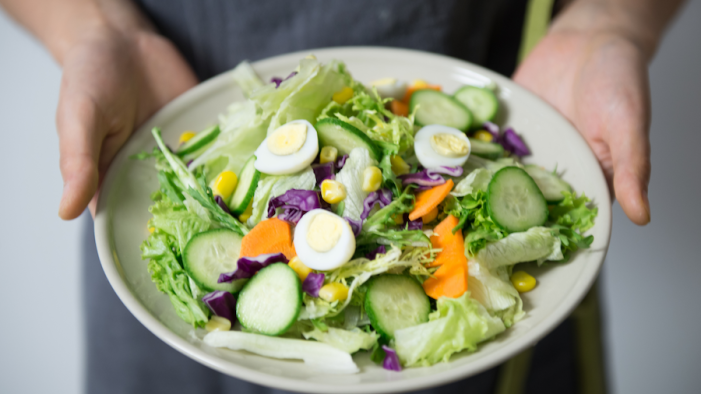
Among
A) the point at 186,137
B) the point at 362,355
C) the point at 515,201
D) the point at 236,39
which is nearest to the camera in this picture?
the point at 362,355

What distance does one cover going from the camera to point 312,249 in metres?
2.12

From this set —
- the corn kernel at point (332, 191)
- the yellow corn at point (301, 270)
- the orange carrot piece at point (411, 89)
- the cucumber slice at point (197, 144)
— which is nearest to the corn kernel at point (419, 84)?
the orange carrot piece at point (411, 89)

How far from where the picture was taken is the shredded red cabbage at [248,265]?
207 cm

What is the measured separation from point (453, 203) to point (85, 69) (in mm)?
2202

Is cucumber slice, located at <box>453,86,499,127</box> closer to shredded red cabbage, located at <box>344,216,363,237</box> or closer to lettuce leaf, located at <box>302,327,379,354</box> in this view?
shredded red cabbage, located at <box>344,216,363,237</box>

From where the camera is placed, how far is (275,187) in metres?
2.43

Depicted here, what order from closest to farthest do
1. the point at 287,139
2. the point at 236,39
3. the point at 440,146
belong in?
the point at 287,139 < the point at 440,146 < the point at 236,39

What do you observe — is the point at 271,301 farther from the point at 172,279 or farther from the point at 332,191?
the point at 332,191

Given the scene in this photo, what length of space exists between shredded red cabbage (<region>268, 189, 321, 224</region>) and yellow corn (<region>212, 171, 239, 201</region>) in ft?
1.00

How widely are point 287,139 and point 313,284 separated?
30.2 inches

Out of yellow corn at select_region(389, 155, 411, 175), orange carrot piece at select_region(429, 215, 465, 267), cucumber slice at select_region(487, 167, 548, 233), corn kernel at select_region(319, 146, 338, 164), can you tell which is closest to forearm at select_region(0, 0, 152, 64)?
corn kernel at select_region(319, 146, 338, 164)

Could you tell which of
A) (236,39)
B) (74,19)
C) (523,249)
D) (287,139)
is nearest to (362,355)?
(523,249)

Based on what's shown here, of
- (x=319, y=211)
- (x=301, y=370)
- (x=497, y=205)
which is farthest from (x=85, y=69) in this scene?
(x=497, y=205)

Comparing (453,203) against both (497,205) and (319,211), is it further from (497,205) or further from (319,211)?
(319,211)
